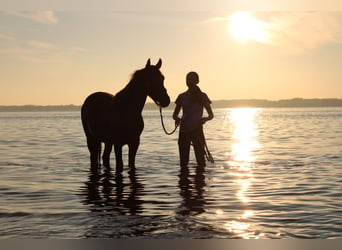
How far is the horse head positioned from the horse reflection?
1.85m

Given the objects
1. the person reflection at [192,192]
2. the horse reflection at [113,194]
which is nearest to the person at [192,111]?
the person reflection at [192,192]

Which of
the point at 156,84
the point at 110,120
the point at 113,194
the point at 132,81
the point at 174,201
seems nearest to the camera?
the point at 174,201

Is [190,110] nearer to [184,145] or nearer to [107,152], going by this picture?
[184,145]

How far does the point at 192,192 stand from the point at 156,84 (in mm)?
2963

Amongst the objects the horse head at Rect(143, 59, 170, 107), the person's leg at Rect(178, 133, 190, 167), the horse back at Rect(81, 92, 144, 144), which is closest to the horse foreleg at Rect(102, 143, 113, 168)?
the horse back at Rect(81, 92, 144, 144)

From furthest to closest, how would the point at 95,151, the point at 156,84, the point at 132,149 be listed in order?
1. the point at 95,151
2. the point at 132,149
3. the point at 156,84

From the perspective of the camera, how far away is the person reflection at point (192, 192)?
25.2 ft

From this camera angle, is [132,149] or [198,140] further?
[198,140]

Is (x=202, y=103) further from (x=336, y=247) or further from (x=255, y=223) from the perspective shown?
(x=336, y=247)

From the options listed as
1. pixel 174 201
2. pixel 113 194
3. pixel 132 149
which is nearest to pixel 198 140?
pixel 132 149

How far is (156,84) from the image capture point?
1135cm

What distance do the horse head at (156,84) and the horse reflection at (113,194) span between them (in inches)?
73.0

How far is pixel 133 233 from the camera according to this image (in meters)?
6.12

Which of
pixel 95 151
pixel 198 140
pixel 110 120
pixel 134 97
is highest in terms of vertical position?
pixel 134 97
